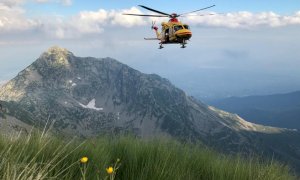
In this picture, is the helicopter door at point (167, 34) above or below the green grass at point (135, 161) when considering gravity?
above

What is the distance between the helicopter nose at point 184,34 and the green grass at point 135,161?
8.27 meters

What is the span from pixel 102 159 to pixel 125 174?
564 mm

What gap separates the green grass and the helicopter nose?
827 cm

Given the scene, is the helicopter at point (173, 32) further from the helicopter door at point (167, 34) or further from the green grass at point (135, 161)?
the green grass at point (135, 161)

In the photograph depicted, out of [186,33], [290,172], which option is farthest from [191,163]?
[186,33]

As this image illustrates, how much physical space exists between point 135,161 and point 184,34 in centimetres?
1059

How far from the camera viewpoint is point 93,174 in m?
A: 6.71

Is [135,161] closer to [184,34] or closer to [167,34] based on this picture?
[184,34]

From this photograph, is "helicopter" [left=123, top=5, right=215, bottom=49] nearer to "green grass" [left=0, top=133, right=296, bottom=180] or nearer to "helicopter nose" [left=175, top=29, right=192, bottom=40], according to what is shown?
"helicopter nose" [left=175, top=29, right=192, bottom=40]

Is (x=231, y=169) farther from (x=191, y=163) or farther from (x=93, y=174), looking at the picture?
(x=93, y=174)

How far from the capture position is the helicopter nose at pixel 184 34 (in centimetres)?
1727

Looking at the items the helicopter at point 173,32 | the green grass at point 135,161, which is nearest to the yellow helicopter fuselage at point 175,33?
the helicopter at point 173,32

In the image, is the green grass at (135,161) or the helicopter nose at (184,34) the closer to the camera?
the green grass at (135,161)

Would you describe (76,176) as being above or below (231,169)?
above
